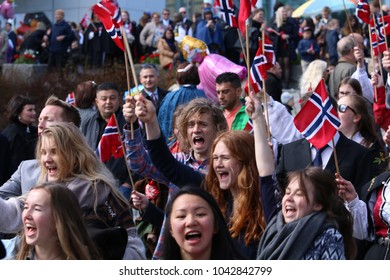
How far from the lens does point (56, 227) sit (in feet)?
20.2

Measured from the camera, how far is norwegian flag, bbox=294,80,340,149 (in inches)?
318

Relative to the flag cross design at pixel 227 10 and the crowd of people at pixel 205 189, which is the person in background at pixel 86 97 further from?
the flag cross design at pixel 227 10

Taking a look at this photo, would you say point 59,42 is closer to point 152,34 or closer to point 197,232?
point 152,34

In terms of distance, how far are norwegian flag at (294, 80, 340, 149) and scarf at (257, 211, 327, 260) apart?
71.3 inches

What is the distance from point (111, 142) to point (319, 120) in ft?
6.24

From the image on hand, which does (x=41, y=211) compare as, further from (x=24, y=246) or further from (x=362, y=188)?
(x=362, y=188)

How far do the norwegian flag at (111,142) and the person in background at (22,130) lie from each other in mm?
1919

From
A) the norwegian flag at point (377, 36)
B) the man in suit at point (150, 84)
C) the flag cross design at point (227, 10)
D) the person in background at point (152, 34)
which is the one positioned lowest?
the man in suit at point (150, 84)

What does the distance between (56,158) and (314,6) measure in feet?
53.6

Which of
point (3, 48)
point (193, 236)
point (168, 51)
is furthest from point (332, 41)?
point (193, 236)

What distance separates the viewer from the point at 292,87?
2186 cm

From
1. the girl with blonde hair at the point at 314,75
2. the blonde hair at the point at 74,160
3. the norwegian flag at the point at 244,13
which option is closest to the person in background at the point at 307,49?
the girl with blonde hair at the point at 314,75

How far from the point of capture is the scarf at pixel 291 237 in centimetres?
615

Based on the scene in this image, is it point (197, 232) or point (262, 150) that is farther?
point (262, 150)
